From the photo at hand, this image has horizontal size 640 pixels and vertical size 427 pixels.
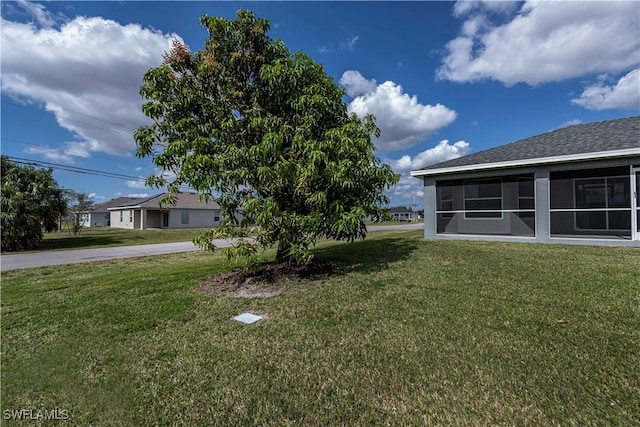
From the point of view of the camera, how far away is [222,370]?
2939mm

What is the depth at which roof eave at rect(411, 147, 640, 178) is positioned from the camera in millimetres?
8492

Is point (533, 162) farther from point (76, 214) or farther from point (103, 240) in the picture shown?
point (76, 214)

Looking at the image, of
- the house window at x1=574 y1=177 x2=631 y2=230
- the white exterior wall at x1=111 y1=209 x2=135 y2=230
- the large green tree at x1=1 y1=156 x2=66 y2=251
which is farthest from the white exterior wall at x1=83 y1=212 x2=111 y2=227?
the house window at x1=574 y1=177 x2=631 y2=230

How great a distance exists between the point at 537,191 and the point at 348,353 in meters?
10.00

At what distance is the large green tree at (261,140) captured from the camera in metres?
5.24

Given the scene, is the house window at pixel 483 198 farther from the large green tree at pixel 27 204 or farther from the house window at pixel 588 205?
the large green tree at pixel 27 204

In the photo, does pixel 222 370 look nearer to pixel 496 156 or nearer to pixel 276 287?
pixel 276 287

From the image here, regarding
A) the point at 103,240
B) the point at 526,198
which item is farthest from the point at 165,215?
the point at 526,198

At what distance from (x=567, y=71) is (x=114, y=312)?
17.6 metres

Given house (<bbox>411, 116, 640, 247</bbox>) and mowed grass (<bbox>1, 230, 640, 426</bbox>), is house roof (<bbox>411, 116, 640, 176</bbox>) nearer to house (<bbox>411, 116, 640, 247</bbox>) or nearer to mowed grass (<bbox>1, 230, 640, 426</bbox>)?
house (<bbox>411, 116, 640, 247</bbox>)

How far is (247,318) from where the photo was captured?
4301 millimetres

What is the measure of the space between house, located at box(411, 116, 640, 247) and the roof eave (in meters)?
0.03

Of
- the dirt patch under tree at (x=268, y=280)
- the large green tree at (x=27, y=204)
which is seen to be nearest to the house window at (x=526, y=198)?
the dirt patch under tree at (x=268, y=280)

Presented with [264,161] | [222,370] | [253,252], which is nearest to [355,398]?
[222,370]
